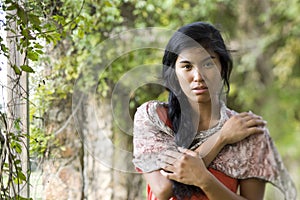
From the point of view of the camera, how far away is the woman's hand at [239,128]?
126 cm

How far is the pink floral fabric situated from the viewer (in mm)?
1265

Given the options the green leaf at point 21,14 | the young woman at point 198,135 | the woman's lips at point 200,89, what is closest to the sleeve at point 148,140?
the young woman at point 198,135

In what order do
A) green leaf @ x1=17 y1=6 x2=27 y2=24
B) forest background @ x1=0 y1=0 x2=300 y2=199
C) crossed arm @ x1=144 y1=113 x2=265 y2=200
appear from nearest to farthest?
1. green leaf @ x1=17 y1=6 x2=27 y2=24
2. crossed arm @ x1=144 y1=113 x2=265 y2=200
3. forest background @ x1=0 y1=0 x2=300 y2=199

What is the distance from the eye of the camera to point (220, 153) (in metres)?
1.28

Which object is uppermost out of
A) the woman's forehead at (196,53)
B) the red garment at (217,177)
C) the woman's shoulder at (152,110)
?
the woman's forehead at (196,53)

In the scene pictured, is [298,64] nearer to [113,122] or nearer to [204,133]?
[113,122]

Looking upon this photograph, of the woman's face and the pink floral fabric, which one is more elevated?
the woman's face

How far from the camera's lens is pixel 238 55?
288cm

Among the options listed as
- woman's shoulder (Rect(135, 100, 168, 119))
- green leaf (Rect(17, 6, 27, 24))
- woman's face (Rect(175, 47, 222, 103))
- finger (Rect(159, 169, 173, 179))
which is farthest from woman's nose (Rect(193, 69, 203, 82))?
green leaf (Rect(17, 6, 27, 24))

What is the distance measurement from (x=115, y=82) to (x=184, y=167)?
4.33ft

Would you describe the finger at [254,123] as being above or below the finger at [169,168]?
above

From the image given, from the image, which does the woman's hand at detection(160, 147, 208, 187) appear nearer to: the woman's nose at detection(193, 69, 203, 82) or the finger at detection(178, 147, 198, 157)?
the finger at detection(178, 147, 198, 157)

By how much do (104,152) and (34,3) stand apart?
1.12 meters

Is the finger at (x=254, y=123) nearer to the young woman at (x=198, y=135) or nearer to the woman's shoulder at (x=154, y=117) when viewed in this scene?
the young woman at (x=198, y=135)
